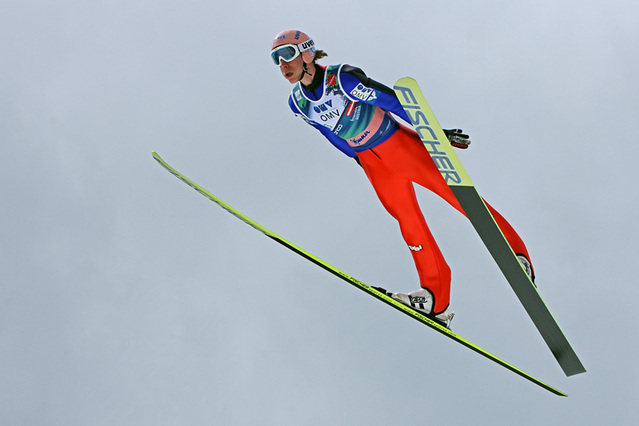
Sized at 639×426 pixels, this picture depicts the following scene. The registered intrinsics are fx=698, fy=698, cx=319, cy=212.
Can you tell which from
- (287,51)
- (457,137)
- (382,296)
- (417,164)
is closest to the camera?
(457,137)

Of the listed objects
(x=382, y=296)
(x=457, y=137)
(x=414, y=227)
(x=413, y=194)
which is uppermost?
(x=457, y=137)

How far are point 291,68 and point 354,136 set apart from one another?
647 millimetres

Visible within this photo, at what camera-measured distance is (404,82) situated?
14.5 feet

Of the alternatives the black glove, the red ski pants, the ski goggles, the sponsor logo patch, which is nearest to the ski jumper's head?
the ski goggles

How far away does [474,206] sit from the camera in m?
4.62

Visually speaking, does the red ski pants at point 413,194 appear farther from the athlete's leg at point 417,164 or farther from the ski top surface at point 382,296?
the ski top surface at point 382,296

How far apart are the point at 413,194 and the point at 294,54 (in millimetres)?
1345

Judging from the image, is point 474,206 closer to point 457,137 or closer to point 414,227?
point 457,137

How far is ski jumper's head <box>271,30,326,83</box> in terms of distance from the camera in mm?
4785

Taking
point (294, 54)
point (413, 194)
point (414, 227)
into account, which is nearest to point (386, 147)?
point (413, 194)

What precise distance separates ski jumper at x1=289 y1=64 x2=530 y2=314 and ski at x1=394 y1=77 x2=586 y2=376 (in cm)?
15

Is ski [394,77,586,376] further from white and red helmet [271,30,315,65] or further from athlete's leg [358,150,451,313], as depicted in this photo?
white and red helmet [271,30,315,65]

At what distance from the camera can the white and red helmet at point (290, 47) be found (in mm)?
4781

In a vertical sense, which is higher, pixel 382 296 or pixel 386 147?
pixel 386 147
